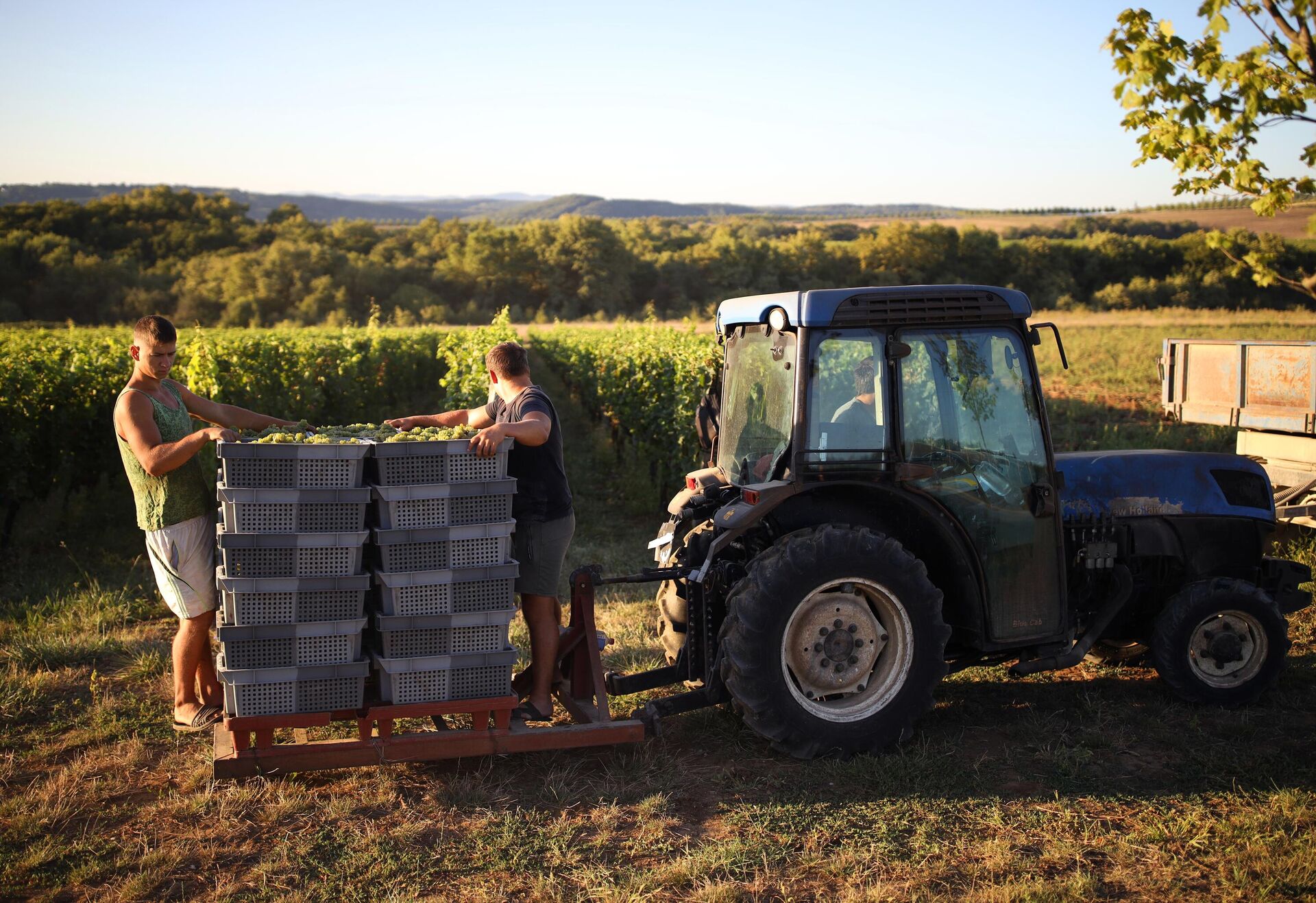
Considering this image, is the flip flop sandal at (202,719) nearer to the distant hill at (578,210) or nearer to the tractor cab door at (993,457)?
the tractor cab door at (993,457)

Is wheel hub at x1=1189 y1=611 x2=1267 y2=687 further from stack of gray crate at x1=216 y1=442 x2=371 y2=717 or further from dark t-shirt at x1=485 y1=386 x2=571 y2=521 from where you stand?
stack of gray crate at x1=216 y1=442 x2=371 y2=717

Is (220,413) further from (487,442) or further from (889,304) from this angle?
(889,304)

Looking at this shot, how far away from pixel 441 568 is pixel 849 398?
204cm

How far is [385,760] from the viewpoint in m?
4.11

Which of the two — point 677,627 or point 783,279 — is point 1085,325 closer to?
point 783,279

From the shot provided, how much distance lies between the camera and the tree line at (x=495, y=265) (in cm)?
4178

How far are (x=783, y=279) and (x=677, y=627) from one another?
49.3 meters

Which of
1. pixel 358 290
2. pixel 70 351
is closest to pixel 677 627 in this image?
pixel 70 351

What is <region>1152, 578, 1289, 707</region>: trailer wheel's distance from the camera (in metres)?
5.00

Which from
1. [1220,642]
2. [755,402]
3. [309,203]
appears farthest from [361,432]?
[309,203]

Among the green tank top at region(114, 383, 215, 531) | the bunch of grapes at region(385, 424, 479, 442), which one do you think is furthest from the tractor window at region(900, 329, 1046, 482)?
the green tank top at region(114, 383, 215, 531)

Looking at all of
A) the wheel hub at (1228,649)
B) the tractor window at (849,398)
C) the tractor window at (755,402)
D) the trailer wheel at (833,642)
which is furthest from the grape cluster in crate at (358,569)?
the wheel hub at (1228,649)

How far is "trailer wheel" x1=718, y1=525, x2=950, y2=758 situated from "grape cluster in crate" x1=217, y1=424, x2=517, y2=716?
1.11 metres

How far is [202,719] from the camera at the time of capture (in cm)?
480
